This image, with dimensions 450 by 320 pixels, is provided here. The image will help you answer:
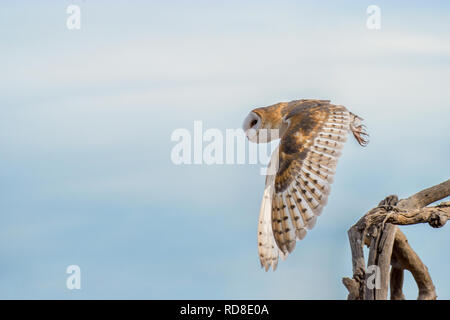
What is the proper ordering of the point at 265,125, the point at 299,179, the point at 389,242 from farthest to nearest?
the point at 265,125
the point at 389,242
the point at 299,179

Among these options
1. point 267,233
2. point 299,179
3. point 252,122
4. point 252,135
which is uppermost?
point 252,122

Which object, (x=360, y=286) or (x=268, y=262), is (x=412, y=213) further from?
(x=268, y=262)

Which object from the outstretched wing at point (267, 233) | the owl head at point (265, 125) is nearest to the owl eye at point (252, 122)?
the owl head at point (265, 125)

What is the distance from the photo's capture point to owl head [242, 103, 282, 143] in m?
7.46

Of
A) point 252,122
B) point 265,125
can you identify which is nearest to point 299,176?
point 265,125

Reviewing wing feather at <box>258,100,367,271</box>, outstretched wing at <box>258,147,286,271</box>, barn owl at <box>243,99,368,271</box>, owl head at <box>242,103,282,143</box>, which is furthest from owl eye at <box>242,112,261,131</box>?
outstretched wing at <box>258,147,286,271</box>

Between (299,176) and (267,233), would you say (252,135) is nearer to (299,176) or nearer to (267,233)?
(299,176)

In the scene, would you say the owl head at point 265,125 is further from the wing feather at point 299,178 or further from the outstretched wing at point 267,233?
the outstretched wing at point 267,233

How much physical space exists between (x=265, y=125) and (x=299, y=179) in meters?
0.91

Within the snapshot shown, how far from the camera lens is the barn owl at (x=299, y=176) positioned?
6547 millimetres

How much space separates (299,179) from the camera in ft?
22.1

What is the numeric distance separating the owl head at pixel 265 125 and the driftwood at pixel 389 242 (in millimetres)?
1157
